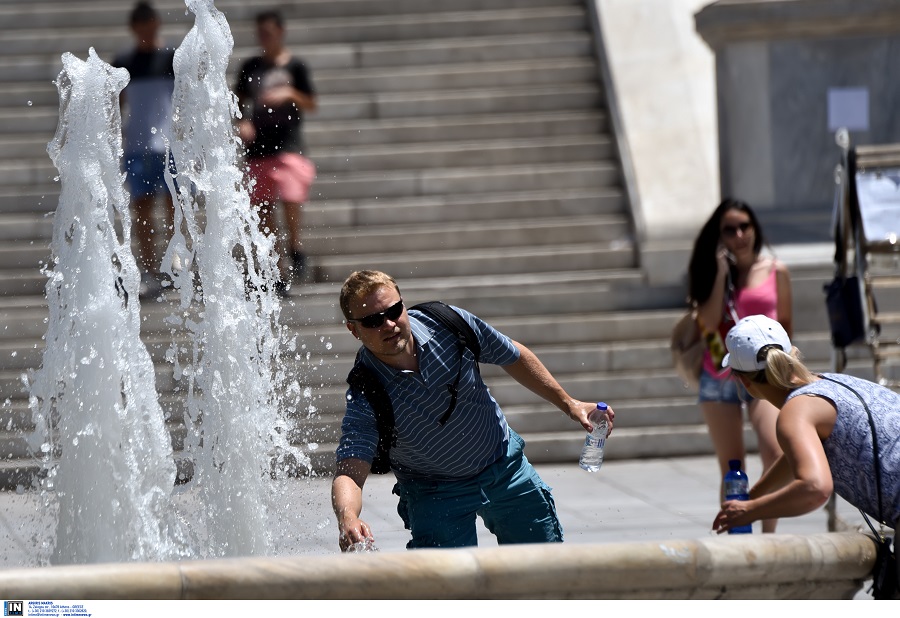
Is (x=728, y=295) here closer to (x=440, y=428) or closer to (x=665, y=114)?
(x=440, y=428)

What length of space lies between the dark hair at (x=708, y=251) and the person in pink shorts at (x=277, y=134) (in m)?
3.46

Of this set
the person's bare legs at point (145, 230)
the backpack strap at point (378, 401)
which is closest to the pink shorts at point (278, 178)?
the person's bare legs at point (145, 230)

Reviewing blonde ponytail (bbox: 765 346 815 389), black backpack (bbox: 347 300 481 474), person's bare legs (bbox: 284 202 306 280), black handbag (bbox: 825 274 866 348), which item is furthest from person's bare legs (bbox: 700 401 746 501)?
person's bare legs (bbox: 284 202 306 280)

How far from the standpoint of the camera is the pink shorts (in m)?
9.34

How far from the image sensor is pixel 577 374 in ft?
29.7

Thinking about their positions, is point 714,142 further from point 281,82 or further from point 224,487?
point 224,487

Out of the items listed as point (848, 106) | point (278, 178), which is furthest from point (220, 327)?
point (848, 106)

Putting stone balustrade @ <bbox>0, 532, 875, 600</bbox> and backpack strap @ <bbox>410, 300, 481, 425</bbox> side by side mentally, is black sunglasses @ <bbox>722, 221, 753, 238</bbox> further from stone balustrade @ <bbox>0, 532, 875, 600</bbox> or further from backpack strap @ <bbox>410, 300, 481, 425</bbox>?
stone balustrade @ <bbox>0, 532, 875, 600</bbox>

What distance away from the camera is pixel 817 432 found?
3.79 m

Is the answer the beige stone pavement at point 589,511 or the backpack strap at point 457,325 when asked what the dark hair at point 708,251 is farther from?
the backpack strap at point 457,325

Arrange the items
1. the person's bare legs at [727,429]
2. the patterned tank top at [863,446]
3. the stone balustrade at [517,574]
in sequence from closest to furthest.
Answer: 1. the stone balustrade at [517,574]
2. the patterned tank top at [863,446]
3. the person's bare legs at [727,429]

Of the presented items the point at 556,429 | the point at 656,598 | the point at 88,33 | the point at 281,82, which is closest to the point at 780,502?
the point at 656,598

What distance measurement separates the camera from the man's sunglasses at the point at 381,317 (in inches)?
163

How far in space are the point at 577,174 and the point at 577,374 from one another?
2.33 m
